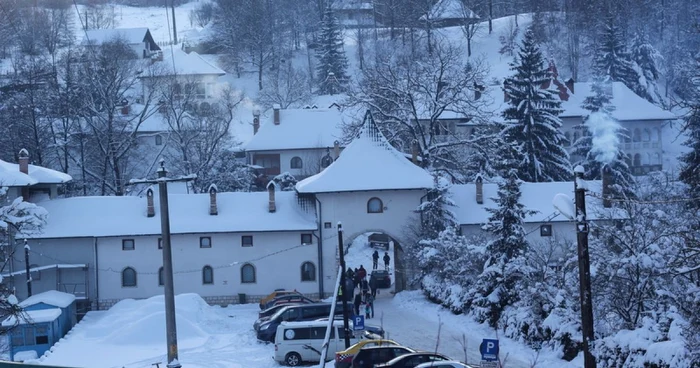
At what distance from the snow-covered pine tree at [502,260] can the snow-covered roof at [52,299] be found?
49.2ft

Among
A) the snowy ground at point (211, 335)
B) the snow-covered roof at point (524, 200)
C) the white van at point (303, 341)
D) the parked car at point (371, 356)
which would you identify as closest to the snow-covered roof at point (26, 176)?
the snowy ground at point (211, 335)

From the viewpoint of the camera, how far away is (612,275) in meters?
21.5

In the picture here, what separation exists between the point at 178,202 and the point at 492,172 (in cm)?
1669

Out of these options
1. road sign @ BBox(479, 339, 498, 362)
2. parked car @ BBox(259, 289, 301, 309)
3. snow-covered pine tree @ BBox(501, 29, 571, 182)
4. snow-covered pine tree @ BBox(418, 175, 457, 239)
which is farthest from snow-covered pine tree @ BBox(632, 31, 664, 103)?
road sign @ BBox(479, 339, 498, 362)

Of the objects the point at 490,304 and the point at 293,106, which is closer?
Answer: the point at 490,304

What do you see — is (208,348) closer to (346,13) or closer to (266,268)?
(266,268)

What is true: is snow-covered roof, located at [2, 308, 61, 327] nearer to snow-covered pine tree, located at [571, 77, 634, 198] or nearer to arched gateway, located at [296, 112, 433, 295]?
arched gateway, located at [296, 112, 433, 295]

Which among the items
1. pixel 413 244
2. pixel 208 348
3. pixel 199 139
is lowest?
pixel 208 348

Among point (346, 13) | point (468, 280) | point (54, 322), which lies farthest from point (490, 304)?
point (346, 13)

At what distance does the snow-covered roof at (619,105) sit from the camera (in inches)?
2435

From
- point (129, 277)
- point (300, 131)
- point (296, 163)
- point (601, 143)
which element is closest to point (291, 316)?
point (129, 277)

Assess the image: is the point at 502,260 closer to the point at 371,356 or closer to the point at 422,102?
the point at 371,356

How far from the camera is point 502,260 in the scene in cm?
2911

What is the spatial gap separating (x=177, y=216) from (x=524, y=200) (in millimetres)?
14824
